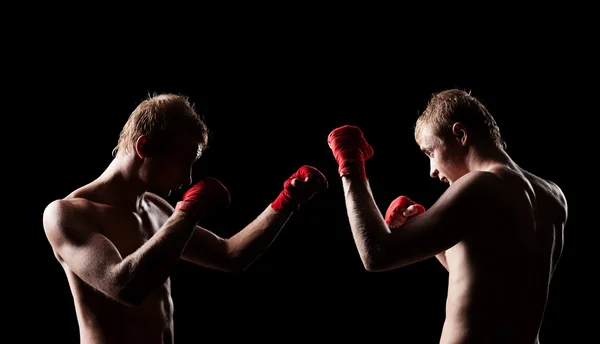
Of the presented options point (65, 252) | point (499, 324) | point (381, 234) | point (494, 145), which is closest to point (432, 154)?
point (494, 145)

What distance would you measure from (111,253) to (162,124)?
19.5 inches

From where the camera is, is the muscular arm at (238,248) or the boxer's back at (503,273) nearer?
the boxer's back at (503,273)

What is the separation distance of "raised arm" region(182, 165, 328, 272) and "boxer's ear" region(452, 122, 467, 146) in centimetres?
54

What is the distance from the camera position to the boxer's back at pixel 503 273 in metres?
1.77

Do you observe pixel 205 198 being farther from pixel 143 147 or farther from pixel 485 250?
pixel 485 250

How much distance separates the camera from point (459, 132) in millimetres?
2062

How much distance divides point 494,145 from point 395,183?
124cm

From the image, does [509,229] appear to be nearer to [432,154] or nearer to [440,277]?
[432,154]

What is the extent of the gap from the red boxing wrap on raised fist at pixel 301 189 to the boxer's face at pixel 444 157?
0.44m

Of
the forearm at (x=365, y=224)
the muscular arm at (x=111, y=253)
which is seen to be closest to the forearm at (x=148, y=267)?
the muscular arm at (x=111, y=253)

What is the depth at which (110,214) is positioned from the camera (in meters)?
2.02

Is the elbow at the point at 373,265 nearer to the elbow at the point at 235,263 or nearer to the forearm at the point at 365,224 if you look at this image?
the forearm at the point at 365,224

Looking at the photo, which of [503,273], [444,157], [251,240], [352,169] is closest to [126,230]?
[251,240]

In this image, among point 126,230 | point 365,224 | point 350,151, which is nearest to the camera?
point 365,224
